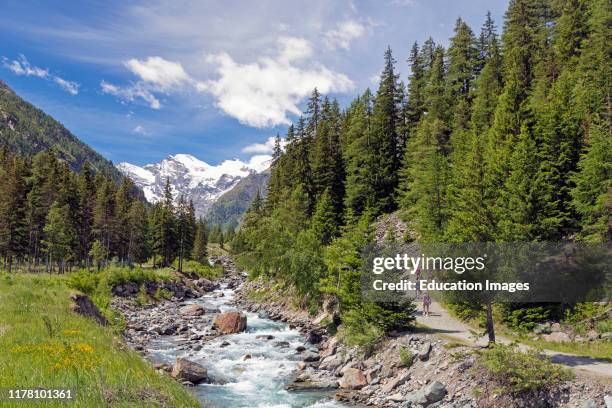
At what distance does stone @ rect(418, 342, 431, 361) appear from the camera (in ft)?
70.3

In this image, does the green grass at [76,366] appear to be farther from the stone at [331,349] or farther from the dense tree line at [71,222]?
the dense tree line at [71,222]

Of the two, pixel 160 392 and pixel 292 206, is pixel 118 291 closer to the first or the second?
pixel 292 206

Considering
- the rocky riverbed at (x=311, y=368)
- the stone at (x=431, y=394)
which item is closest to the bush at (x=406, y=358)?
the rocky riverbed at (x=311, y=368)

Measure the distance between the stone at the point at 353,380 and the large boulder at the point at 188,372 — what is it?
8315 mm

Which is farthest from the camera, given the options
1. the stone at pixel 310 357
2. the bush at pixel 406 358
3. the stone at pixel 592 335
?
the stone at pixel 310 357

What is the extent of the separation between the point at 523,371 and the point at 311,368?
13.7 meters

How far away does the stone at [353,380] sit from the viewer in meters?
22.0

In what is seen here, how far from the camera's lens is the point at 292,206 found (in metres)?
57.2

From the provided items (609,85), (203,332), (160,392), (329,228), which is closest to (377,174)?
(329,228)

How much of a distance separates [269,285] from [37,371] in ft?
169

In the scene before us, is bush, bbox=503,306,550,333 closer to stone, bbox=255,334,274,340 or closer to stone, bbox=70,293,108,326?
stone, bbox=255,334,274,340

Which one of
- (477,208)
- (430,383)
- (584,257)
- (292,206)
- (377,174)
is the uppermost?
(377,174)

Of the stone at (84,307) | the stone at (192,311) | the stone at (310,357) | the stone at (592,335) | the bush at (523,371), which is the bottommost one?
the stone at (310,357)

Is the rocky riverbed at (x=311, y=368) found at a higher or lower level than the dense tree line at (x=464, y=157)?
lower
